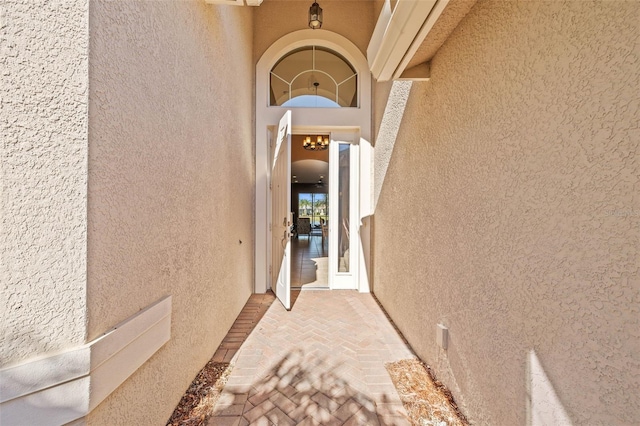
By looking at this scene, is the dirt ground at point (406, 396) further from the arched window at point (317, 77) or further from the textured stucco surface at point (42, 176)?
the arched window at point (317, 77)

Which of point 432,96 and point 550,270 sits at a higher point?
point 432,96

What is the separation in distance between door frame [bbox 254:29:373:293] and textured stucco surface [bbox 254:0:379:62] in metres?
0.13

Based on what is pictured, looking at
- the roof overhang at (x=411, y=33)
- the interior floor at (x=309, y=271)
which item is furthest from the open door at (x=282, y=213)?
the roof overhang at (x=411, y=33)

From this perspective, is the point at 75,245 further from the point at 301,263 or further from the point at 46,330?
the point at 301,263

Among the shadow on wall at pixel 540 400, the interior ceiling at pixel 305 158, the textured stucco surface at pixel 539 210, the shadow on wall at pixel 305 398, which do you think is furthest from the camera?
the interior ceiling at pixel 305 158

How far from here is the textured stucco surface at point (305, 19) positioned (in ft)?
13.5

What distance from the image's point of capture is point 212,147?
7.78 feet

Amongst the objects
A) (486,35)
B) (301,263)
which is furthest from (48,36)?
(301,263)

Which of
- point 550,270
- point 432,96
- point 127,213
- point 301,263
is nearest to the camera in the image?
point 550,270

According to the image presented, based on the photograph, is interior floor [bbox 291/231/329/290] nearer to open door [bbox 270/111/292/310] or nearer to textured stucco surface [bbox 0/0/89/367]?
open door [bbox 270/111/292/310]

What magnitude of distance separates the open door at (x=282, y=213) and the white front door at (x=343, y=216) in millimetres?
956

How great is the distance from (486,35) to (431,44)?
566 millimetres

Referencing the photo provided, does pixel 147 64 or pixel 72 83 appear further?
pixel 147 64

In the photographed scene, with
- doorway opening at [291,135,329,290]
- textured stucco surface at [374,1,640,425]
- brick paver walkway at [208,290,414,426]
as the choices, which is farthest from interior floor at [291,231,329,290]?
textured stucco surface at [374,1,640,425]
